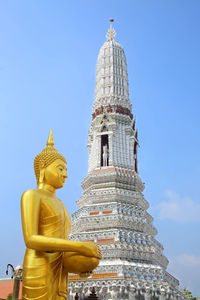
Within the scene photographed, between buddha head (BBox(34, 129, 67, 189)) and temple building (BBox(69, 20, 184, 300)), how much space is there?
10236 millimetres

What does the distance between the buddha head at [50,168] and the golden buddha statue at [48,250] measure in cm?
7

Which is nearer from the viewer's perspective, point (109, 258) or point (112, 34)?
point (109, 258)

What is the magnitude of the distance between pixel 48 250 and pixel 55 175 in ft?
4.44

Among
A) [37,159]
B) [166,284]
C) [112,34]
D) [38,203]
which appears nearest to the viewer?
[38,203]

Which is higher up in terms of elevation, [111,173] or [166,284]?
[111,173]

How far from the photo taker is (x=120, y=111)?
22.4 meters

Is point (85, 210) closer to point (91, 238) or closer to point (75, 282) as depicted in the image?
point (91, 238)

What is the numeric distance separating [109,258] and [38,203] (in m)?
11.5

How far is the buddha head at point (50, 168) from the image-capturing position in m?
5.78

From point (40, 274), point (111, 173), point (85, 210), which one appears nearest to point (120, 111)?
point (111, 173)

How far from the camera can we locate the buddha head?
578 centimetres

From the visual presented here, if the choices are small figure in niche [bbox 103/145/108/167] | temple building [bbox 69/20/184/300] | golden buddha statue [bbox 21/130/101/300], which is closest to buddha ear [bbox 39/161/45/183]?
golden buddha statue [bbox 21/130/101/300]

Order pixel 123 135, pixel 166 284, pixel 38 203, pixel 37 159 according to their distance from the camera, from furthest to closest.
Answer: pixel 123 135 < pixel 166 284 < pixel 37 159 < pixel 38 203

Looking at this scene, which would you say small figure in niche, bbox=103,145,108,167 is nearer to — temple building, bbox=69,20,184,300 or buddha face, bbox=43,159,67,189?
temple building, bbox=69,20,184,300
